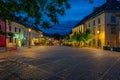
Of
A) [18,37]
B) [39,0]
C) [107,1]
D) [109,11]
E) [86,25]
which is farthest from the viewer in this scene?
[86,25]

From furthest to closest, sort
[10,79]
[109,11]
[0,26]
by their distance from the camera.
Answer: [109,11] → [0,26] → [10,79]

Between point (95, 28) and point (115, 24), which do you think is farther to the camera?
point (95, 28)

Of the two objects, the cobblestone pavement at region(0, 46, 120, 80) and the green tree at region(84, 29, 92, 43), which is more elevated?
the green tree at region(84, 29, 92, 43)

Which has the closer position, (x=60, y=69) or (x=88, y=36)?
(x=60, y=69)

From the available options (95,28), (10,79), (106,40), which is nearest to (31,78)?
(10,79)

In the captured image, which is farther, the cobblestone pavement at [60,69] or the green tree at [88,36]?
the green tree at [88,36]

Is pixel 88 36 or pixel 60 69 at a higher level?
pixel 88 36

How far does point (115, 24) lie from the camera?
60094mm

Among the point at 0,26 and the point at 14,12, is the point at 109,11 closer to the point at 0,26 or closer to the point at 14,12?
the point at 0,26

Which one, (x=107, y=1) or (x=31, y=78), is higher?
(x=107, y=1)

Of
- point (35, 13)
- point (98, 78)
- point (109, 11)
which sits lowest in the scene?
point (98, 78)

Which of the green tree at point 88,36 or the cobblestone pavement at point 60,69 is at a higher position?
the green tree at point 88,36

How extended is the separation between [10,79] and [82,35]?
66059 mm

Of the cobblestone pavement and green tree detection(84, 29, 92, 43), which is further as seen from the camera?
green tree detection(84, 29, 92, 43)
